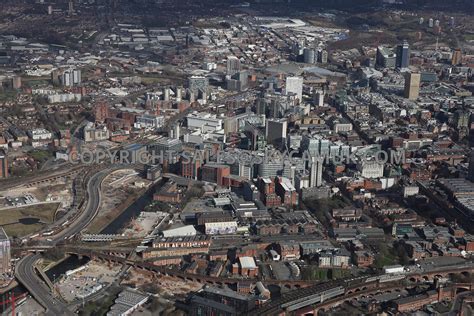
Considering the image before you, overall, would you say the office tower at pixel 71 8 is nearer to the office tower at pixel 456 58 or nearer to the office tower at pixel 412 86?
the office tower at pixel 456 58

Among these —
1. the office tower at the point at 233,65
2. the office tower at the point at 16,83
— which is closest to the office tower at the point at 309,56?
the office tower at the point at 233,65

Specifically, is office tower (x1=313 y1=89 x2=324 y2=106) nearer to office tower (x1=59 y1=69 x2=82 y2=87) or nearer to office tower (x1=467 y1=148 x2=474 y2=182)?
office tower (x1=467 y1=148 x2=474 y2=182)

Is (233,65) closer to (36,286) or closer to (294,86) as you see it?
(294,86)

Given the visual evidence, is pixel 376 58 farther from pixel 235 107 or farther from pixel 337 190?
pixel 337 190

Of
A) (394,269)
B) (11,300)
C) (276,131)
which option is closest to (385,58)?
(276,131)

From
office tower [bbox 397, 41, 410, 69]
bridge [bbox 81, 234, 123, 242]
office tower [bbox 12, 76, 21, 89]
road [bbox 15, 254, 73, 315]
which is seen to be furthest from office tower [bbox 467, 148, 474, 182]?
office tower [bbox 12, 76, 21, 89]
